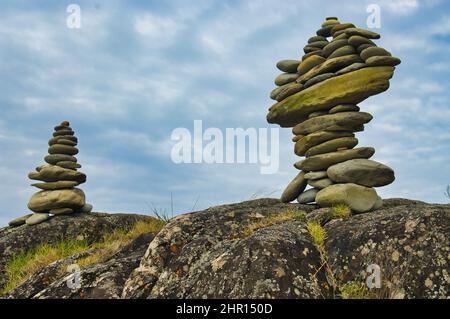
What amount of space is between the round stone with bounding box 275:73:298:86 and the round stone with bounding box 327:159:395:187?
4.28 m

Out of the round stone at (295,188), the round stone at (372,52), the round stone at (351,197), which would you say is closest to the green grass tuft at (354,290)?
the round stone at (351,197)

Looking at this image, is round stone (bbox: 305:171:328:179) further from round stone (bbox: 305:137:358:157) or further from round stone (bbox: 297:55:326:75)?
round stone (bbox: 297:55:326:75)

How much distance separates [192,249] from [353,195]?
201 inches

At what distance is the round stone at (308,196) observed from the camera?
14.3m

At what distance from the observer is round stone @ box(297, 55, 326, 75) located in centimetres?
1542

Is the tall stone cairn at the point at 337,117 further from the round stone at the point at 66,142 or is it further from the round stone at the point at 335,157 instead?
the round stone at the point at 66,142

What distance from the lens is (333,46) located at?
1513 cm

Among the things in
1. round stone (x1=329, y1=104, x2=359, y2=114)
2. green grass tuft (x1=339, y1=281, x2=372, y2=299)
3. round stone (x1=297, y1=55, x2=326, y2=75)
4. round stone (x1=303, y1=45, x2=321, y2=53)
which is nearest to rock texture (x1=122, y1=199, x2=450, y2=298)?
green grass tuft (x1=339, y1=281, x2=372, y2=299)

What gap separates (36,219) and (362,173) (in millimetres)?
12811

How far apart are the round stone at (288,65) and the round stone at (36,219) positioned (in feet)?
36.3

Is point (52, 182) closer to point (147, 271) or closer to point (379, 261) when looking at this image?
point (147, 271)

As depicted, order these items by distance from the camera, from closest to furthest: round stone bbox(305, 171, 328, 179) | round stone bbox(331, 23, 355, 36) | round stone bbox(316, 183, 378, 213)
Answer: round stone bbox(316, 183, 378, 213) < round stone bbox(305, 171, 328, 179) < round stone bbox(331, 23, 355, 36)

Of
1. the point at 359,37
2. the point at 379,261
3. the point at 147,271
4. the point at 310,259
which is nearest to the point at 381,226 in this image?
the point at 379,261
